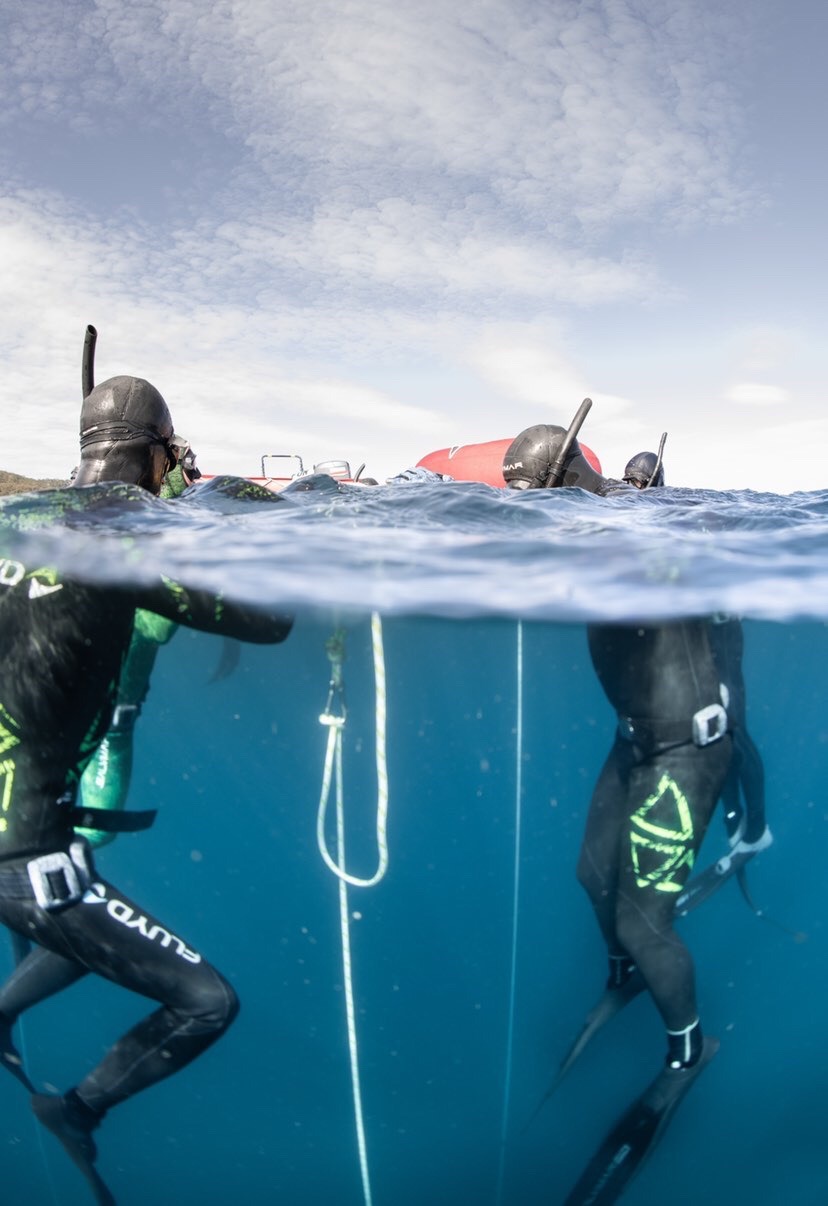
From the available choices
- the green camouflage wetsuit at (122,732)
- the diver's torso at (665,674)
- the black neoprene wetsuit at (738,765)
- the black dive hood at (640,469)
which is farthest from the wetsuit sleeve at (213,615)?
the black dive hood at (640,469)

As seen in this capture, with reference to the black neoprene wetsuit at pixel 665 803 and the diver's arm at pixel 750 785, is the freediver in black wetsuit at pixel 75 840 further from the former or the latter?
the diver's arm at pixel 750 785

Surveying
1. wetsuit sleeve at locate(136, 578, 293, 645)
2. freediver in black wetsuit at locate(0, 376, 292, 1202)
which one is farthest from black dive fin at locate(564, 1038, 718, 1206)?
wetsuit sleeve at locate(136, 578, 293, 645)

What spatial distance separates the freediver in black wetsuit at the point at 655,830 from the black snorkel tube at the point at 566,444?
1.80m

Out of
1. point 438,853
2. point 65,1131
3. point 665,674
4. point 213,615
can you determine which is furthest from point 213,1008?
point 438,853

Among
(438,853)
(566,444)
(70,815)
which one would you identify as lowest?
(438,853)

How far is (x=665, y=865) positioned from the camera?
3688mm

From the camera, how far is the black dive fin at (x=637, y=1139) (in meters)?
3.95

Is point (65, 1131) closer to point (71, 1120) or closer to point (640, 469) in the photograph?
point (71, 1120)

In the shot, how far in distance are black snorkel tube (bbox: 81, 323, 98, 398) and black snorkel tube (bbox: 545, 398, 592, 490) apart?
10.4 ft

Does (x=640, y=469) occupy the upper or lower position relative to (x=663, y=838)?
upper

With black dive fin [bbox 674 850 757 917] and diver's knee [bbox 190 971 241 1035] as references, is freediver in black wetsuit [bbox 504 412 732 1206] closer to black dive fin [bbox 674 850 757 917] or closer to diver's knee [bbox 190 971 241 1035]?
black dive fin [bbox 674 850 757 917]

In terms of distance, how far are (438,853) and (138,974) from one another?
7.31m

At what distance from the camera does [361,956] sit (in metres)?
8.48

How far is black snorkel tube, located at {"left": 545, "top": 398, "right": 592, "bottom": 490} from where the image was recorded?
5.21m
